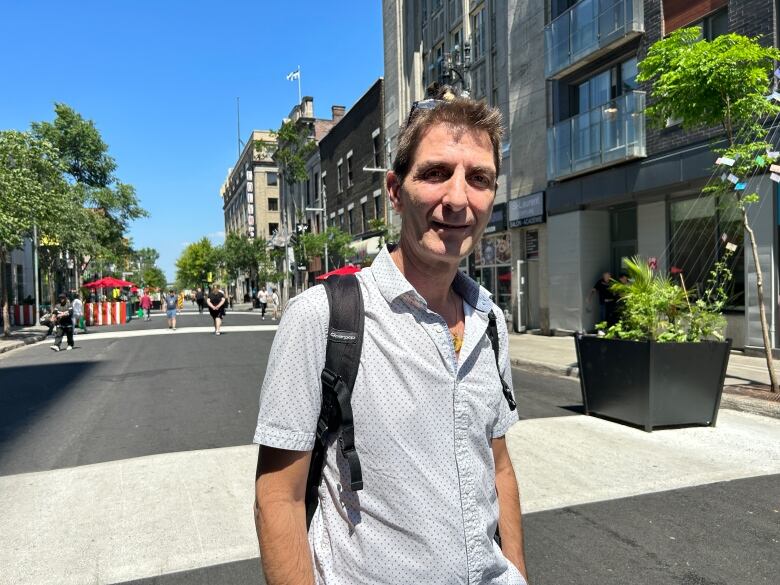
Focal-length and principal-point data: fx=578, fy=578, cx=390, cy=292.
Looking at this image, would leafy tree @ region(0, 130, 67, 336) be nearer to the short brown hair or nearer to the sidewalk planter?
the sidewalk planter

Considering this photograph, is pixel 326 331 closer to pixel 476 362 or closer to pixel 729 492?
pixel 476 362

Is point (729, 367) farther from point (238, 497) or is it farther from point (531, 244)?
point (531, 244)

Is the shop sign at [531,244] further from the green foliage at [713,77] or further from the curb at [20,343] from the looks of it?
the curb at [20,343]

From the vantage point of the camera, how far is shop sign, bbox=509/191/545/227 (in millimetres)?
17891

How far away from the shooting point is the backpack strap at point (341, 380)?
1.28 metres

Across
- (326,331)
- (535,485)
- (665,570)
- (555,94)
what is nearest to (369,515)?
(326,331)

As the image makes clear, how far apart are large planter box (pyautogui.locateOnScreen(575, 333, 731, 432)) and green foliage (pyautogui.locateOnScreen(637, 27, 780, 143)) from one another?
3.54 metres

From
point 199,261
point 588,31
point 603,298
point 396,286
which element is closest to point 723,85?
point 396,286

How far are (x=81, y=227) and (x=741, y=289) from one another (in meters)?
27.9

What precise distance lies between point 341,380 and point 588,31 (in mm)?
16962

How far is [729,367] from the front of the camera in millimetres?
9805

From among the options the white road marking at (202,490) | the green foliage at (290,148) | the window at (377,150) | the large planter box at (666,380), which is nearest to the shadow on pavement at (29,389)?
the white road marking at (202,490)

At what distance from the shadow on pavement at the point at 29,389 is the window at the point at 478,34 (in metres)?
17.1

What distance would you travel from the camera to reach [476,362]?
1498mm
